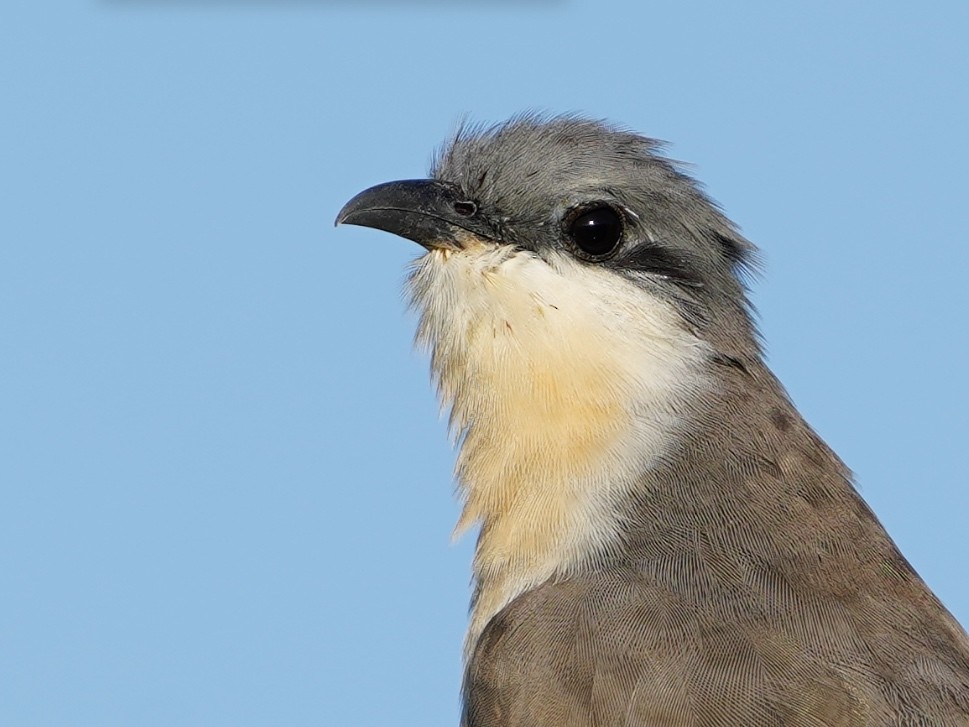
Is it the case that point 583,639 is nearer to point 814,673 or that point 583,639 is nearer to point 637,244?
point 814,673

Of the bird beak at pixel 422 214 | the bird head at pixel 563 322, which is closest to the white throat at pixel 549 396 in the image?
the bird head at pixel 563 322

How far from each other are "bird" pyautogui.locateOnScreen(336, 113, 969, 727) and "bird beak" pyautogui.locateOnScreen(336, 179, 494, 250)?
0.01 m

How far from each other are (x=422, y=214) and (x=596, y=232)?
2.97 ft

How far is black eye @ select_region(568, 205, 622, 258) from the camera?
8.46 metres

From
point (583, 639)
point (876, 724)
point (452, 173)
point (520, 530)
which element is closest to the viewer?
point (876, 724)

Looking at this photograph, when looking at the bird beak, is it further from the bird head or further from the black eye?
the black eye

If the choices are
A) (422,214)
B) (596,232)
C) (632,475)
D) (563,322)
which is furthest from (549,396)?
(422,214)

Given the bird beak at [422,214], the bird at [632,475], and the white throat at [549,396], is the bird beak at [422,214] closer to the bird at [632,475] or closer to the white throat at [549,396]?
the bird at [632,475]

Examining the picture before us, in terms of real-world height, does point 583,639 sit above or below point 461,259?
below

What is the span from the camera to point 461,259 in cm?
865

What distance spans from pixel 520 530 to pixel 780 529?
4.00ft

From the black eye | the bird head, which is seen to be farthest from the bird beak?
the black eye

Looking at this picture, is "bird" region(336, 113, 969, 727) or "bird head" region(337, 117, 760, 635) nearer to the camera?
"bird" region(336, 113, 969, 727)

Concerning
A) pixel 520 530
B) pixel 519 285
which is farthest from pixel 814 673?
pixel 519 285
